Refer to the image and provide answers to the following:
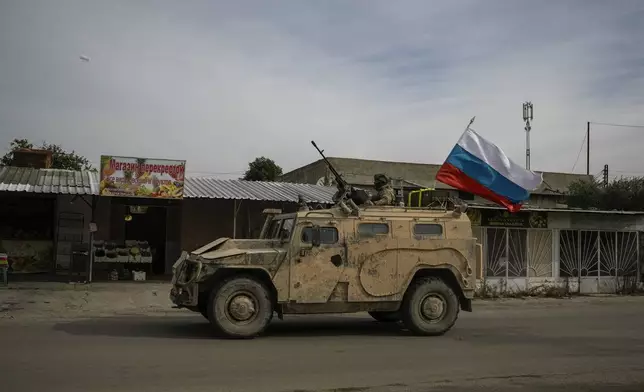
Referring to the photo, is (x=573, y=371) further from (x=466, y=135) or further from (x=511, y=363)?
(x=466, y=135)

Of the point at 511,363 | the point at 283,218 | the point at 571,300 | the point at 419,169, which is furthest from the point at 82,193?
the point at 419,169

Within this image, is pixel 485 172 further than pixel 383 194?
Yes

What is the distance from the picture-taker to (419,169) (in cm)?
3219

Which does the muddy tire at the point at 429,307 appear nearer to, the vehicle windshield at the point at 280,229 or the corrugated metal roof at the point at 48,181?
the vehicle windshield at the point at 280,229

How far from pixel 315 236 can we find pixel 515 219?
11004mm

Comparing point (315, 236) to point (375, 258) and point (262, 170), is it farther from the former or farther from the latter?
point (262, 170)

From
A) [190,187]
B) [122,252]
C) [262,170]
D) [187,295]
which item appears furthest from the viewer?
[262,170]

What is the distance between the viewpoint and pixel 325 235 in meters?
10.4

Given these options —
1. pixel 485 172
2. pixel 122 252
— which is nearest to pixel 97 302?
pixel 122 252

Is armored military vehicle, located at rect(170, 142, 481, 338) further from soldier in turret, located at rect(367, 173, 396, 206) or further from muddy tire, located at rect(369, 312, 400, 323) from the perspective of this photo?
soldier in turret, located at rect(367, 173, 396, 206)

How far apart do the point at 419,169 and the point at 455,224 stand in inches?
841

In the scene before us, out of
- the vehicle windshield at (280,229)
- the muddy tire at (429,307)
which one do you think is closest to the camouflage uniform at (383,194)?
the muddy tire at (429,307)

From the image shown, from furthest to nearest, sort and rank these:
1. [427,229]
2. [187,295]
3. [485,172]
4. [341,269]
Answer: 1. [485,172]
2. [427,229]
3. [341,269]
4. [187,295]

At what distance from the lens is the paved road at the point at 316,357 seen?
6957 mm
